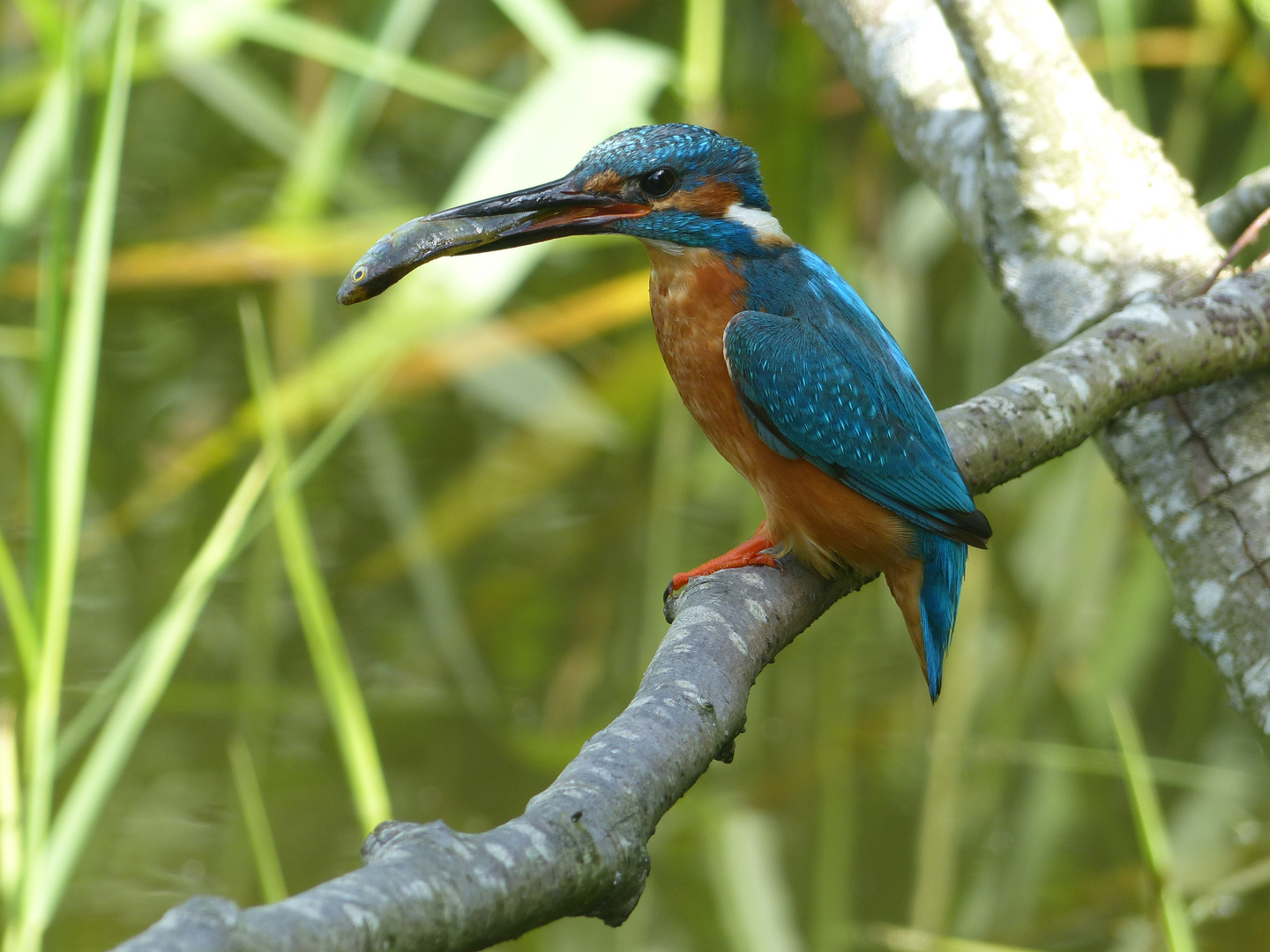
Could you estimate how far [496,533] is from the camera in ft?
13.9

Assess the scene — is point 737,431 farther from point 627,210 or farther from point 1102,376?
point 1102,376

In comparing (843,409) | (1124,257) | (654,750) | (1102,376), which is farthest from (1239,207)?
(654,750)

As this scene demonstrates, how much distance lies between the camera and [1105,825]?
10.7 ft

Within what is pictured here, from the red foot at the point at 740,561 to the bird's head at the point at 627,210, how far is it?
1.55 ft

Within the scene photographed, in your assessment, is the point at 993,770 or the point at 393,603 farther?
the point at 393,603

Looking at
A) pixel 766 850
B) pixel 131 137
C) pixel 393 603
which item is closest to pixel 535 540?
pixel 393 603

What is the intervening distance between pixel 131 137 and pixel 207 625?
11.6 ft

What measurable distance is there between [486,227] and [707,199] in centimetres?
46

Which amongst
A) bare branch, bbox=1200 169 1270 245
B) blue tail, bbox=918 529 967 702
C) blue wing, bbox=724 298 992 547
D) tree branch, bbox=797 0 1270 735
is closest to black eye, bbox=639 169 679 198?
blue wing, bbox=724 298 992 547

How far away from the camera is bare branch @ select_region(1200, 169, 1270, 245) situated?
2.04 m

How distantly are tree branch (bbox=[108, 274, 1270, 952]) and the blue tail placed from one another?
0.17 metres

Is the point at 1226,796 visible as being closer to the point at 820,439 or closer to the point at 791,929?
the point at 791,929

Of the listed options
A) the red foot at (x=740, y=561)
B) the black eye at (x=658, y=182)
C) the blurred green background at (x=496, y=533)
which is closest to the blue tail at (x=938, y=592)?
the red foot at (x=740, y=561)

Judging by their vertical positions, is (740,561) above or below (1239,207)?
below
